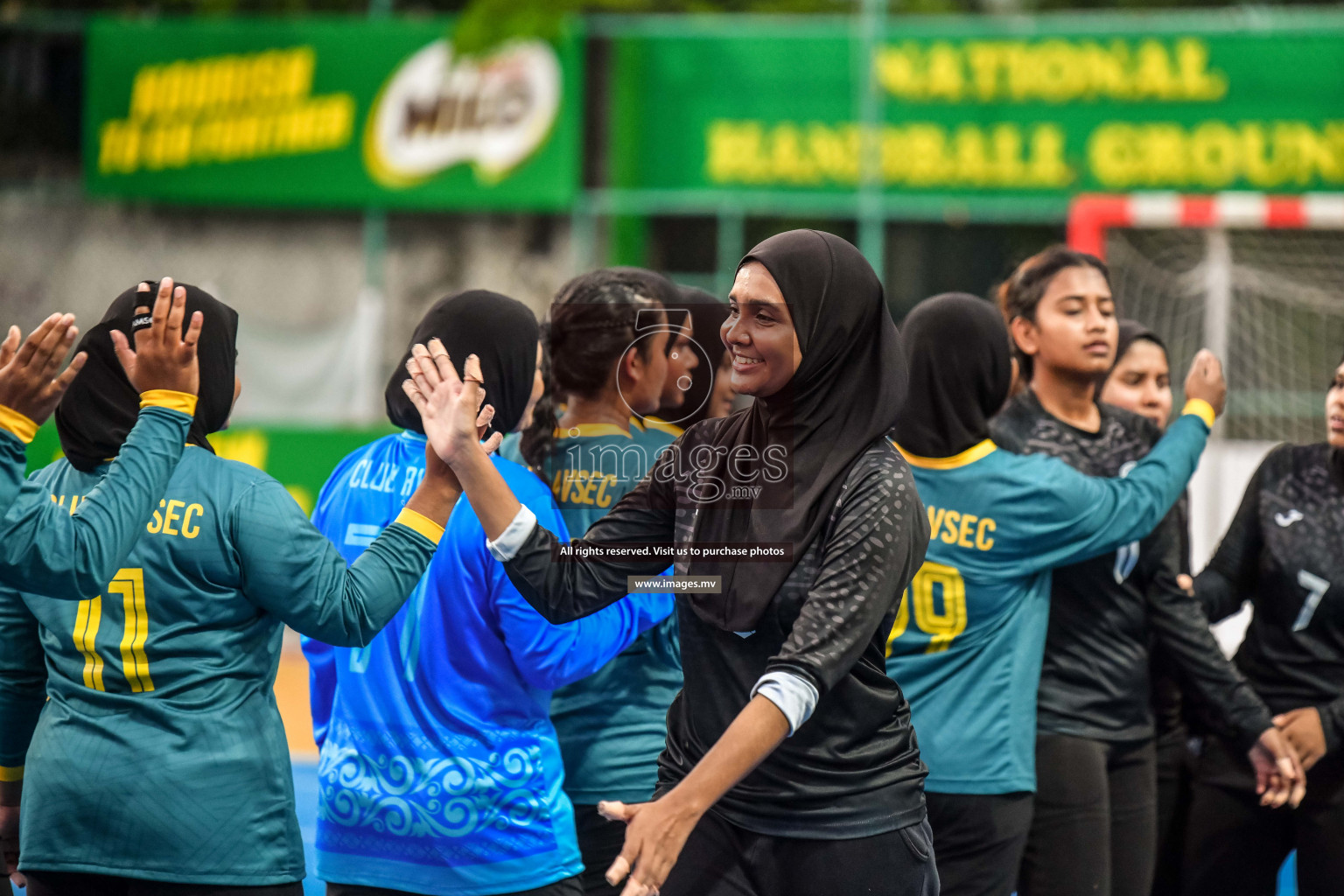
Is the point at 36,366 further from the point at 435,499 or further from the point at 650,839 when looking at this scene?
the point at 650,839

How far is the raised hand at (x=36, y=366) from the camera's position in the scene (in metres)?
2.38

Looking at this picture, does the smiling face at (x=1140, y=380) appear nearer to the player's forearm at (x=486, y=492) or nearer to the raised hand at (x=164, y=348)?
the player's forearm at (x=486, y=492)

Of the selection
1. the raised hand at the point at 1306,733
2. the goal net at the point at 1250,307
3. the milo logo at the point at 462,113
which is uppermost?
the milo logo at the point at 462,113

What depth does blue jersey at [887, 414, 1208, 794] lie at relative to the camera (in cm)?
339

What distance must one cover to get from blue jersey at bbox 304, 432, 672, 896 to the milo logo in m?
10.9

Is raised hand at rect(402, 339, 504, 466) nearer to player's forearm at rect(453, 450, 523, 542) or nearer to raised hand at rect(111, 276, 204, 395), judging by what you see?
player's forearm at rect(453, 450, 523, 542)

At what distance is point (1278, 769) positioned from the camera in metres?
3.65

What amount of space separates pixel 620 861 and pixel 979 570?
1.66 meters

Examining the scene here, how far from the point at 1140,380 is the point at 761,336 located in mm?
2619

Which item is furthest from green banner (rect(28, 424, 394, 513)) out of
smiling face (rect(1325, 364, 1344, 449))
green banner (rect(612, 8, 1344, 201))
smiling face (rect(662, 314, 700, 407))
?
smiling face (rect(1325, 364, 1344, 449))

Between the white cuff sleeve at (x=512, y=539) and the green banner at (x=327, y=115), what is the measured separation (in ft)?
36.2

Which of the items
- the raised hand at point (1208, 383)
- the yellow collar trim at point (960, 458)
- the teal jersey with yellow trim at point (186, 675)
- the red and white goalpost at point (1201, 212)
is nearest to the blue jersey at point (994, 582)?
the yellow collar trim at point (960, 458)

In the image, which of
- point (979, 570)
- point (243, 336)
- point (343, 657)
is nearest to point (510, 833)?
point (343, 657)

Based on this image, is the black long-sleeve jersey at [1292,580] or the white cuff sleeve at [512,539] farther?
the black long-sleeve jersey at [1292,580]
